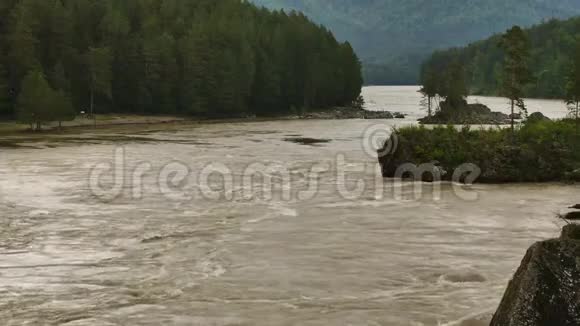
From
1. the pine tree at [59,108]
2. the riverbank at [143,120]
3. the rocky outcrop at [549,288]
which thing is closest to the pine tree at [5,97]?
the riverbank at [143,120]

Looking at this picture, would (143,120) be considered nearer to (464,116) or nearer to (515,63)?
(464,116)

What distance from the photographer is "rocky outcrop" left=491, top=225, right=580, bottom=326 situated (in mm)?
8109

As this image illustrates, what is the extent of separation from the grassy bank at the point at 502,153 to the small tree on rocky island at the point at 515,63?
840cm

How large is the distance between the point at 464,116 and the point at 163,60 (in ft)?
168

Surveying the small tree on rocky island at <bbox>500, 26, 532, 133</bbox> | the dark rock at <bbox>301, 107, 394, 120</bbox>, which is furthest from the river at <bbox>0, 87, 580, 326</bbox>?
the dark rock at <bbox>301, 107, 394, 120</bbox>

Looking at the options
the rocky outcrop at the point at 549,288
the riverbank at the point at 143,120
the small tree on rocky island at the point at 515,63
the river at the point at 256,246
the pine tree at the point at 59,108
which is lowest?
the river at the point at 256,246

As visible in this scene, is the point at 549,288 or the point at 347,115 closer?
the point at 549,288

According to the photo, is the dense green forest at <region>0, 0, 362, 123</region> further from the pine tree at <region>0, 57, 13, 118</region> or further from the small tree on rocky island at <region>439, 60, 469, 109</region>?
the small tree on rocky island at <region>439, 60, 469, 109</region>

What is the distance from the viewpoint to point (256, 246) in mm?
18062

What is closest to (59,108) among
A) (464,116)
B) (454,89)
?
(464,116)

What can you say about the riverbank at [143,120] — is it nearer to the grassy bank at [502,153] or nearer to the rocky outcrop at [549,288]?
the grassy bank at [502,153]

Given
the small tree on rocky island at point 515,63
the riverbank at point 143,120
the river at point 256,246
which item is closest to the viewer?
the river at point 256,246

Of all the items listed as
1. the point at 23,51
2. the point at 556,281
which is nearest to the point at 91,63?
the point at 23,51

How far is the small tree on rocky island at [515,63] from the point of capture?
43.4 m
